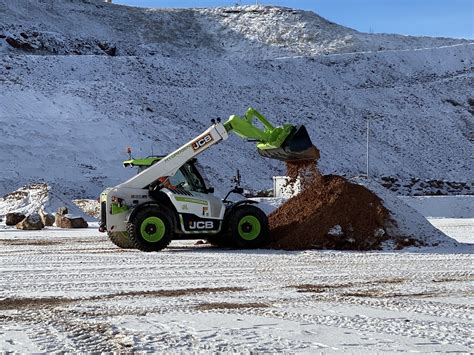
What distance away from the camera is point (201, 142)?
47.3 feet

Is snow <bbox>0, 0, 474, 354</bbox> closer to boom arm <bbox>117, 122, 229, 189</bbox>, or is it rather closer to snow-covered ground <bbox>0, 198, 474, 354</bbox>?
snow-covered ground <bbox>0, 198, 474, 354</bbox>

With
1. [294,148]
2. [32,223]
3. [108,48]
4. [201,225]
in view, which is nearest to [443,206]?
[32,223]

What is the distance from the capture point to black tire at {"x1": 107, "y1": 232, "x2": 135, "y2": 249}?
14892 millimetres

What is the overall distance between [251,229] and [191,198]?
1301mm

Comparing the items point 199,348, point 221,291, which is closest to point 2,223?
point 221,291

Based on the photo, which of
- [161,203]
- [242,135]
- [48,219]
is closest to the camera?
[161,203]

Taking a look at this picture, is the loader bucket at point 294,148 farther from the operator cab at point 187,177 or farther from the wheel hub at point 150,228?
the wheel hub at point 150,228

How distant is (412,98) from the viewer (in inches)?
1975

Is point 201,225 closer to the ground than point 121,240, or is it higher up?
higher up

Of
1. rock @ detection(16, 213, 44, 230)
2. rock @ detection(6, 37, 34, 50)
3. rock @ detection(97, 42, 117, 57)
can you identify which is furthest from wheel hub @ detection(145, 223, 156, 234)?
rock @ detection(97, 42, 117, 57)

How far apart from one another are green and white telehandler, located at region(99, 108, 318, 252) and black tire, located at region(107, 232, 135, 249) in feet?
0.68

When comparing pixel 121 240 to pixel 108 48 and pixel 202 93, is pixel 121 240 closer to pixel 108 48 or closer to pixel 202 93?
pixel 202 93

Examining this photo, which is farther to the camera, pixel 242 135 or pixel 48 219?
pixel 48 219

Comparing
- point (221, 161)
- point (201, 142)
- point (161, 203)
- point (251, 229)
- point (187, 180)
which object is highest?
point (221, 161)
